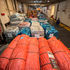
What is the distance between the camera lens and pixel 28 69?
0.97 m

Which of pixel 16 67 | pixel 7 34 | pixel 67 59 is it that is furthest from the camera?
pixel 7 34

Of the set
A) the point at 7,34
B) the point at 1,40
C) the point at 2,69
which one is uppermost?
the point at 7,34

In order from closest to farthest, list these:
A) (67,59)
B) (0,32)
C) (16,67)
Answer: (16,67) → (67,59) → (0,32)

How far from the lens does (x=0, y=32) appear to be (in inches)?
115

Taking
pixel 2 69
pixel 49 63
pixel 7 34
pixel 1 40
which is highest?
pixel 7 34

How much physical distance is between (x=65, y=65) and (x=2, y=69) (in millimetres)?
1318

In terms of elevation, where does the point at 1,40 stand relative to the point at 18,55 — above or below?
below

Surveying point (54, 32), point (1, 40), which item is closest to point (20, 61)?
point (54, 32)

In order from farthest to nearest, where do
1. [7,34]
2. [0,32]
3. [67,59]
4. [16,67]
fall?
1. [0,32]
2. [7,34]
3. [67,59]
4. [16,67]

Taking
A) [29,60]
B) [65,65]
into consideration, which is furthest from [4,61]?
[65,65]

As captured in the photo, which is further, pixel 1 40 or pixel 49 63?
pixel 1 40

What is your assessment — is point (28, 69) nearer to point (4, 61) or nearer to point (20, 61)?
point (20, 61)

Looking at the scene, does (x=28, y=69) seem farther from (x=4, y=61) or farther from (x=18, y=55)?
(x=4, y=61)

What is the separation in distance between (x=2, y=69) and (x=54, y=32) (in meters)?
2.50
